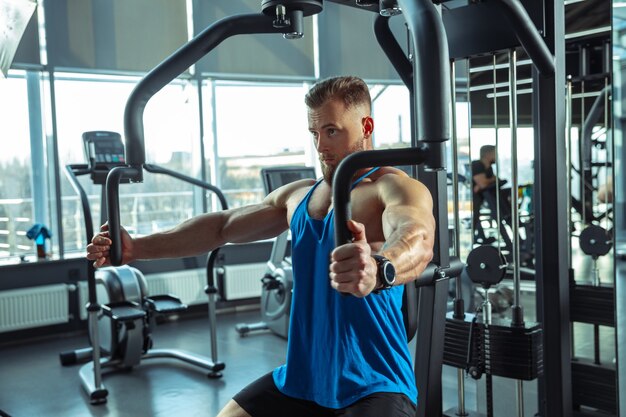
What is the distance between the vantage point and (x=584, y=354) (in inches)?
113

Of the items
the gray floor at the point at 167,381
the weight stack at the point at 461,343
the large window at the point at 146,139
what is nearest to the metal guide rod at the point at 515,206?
the weight stack at the point at 461,343

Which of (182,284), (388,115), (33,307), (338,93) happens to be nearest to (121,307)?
(33,307)

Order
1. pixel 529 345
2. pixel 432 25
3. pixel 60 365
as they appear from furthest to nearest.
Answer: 1. pixel 60 365
2. pixel 529 345
3. pixel 432 25

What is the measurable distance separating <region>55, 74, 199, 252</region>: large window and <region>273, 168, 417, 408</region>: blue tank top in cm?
460

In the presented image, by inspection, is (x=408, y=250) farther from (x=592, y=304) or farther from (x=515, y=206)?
(x=592, y=304)

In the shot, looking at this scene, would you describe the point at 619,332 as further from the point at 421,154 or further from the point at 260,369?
the point at 260,369

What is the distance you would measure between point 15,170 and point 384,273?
17.0 feet

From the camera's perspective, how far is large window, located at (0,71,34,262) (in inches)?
216

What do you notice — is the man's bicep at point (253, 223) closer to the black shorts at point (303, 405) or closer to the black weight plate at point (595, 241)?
the black shorts at point (303, 405)

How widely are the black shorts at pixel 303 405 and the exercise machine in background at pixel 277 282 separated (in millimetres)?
3204

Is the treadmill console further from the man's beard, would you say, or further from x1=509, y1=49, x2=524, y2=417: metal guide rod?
the man's beard

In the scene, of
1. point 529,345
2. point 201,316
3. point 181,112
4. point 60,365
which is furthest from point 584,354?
point 181,112

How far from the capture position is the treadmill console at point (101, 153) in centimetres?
443

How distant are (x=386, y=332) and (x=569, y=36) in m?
1.91
